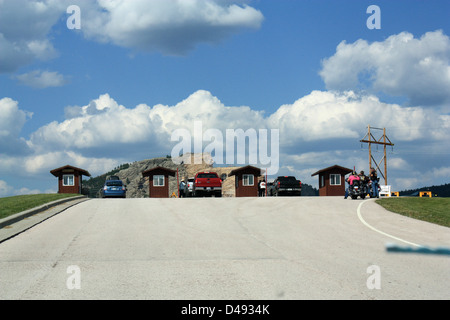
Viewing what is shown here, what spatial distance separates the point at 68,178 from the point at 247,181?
2148 centimetres

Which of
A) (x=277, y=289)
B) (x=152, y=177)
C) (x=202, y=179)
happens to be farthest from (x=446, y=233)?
(x=152, y=177)

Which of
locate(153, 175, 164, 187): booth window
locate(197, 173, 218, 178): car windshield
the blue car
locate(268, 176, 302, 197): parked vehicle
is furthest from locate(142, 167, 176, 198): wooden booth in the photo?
locate(197, 173, 218, 178): car windshield

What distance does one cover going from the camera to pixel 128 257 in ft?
35.2

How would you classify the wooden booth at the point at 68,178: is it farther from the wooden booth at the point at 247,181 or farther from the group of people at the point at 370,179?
the group of people at the point at 370,179

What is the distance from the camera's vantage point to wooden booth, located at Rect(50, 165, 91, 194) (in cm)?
5862

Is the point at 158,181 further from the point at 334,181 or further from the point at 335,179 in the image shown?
the point at 335,179

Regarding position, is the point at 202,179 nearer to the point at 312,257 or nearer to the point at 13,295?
the point at 312,257

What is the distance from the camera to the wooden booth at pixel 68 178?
58625mm

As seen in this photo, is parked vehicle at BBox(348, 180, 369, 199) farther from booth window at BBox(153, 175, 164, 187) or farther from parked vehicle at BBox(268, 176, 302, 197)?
booth window at BBox(153, 175, 164, 187)

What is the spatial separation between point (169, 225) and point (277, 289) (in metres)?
9.70

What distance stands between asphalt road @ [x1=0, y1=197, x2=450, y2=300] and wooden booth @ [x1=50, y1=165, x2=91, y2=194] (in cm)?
4168

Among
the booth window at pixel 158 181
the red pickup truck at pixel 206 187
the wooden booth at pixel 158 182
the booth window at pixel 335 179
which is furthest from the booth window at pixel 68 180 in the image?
the booth window at pixel 335 179

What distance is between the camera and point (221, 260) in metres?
10.3

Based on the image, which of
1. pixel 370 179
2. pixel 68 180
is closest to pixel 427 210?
pixel 370 179
